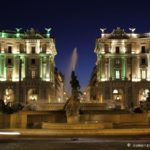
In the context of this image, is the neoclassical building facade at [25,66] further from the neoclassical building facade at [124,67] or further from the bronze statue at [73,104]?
the bronze statue at [73,104]

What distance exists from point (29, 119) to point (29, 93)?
1751 inches

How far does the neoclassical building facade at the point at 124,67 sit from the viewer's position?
75.0 metres

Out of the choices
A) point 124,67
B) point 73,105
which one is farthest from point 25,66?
point 73,105

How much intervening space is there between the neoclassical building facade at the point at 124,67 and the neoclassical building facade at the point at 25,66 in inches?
401

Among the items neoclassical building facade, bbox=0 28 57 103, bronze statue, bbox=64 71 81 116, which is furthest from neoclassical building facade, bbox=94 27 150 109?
bronze statue, bbox=64 71 81 116

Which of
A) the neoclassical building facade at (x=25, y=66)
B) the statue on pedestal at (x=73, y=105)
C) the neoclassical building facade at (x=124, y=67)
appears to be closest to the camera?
the statue on pedestal at (x=73, y=105)

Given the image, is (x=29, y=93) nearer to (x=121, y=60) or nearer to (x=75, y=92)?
(x=121, y=60)

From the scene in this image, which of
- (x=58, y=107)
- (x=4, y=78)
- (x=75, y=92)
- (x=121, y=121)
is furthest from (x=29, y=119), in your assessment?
(x=4, y=78)

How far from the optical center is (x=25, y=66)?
7600cm

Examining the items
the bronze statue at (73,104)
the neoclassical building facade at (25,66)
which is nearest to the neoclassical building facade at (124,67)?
the neoclassical building facade at (25,66)

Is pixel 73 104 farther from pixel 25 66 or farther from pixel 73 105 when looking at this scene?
pixel 25 66

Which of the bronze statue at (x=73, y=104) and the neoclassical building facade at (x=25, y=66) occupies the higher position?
the neoclassical building facade at (x=25, y=66)

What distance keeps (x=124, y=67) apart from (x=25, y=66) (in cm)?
1859

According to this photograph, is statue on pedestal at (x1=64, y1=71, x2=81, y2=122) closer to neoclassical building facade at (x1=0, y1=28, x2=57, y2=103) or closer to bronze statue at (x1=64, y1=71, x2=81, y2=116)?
bronze statue at (x1=64, y1=71, x2=81, y2=116)
